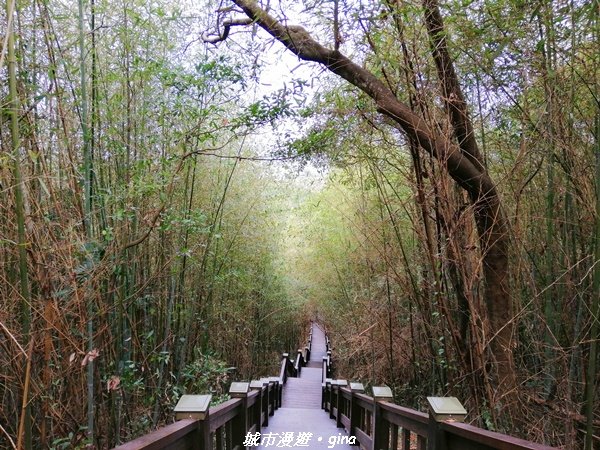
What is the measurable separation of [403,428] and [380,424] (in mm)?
700

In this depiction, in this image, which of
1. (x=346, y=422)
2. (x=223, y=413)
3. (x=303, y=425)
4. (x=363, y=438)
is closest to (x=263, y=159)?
(x=223, y=413)

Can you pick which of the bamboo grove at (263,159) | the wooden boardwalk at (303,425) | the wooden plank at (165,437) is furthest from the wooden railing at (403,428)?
the wooden plank at (165,437)

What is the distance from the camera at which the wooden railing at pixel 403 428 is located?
5.42 ft

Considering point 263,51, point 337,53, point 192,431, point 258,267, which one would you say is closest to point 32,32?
point 263,51

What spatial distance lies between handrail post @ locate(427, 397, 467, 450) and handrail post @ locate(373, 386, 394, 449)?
1.29 meters

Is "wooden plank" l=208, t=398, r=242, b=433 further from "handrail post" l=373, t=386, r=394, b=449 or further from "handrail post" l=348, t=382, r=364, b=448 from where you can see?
"handrail post" l=348, t=382, r=364, b=448

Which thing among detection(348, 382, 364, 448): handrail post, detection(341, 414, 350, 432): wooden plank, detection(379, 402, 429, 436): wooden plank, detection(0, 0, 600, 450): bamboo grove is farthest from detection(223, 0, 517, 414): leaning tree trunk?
detection(341, 414, 350, 432): wooden plank

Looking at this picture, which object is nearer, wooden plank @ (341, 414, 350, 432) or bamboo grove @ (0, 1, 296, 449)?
bamboo grove @ (0, 1, 296, 449)

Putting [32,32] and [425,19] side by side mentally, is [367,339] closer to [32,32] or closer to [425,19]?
[425,19]

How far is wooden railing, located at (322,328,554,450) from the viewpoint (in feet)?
5.42

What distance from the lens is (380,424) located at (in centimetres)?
342

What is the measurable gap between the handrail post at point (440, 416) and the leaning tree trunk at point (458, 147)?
0.84m

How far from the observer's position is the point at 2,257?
2230mm

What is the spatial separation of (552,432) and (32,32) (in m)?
3.62
